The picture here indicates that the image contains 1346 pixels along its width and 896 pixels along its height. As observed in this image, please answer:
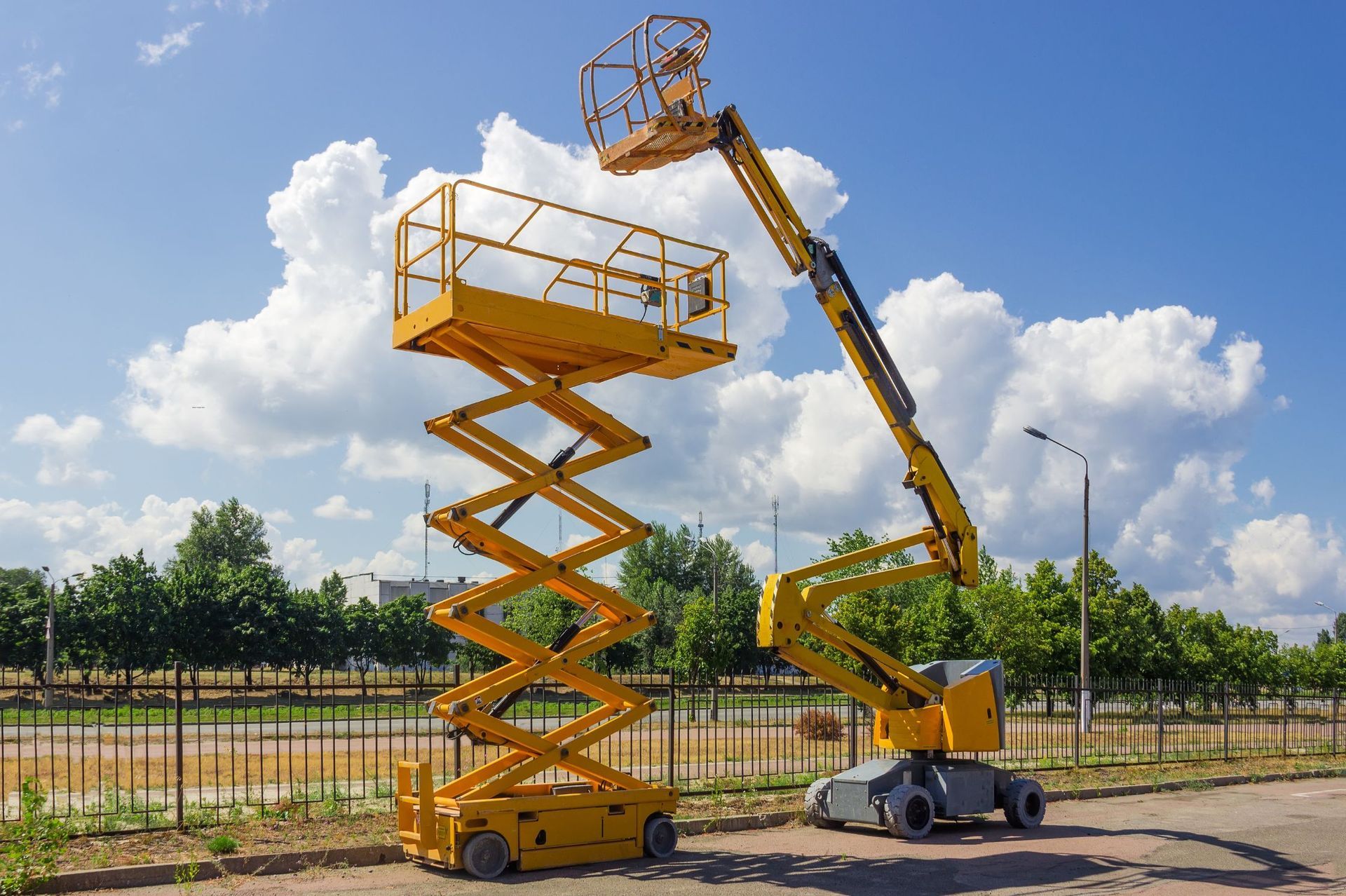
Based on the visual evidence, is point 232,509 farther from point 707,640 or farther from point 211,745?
point 211,745

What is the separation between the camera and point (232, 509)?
94375 millimetres

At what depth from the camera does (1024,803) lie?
14.8m

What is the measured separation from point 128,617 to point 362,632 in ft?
48.0

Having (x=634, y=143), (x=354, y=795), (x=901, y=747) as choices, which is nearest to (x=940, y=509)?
(x=901, y=747)

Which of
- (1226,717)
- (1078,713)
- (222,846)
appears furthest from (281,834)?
(1226,717)

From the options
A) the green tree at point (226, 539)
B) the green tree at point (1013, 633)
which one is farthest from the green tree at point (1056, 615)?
the green tree at point (226, 539)

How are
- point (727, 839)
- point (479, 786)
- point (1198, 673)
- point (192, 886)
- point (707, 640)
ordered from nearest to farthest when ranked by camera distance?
point (192, 886) < point (479, 786) < point (727, 839) < point (1198, 673) < point (707, 640)

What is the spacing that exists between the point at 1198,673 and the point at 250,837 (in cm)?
4753

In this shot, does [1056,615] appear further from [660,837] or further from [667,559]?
[667,559]

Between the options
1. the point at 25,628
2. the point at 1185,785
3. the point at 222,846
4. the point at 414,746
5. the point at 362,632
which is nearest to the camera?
the point at 222,846

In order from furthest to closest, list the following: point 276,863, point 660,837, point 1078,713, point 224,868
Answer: point 1078,713, point 660,837, point 276,863, point 224,868

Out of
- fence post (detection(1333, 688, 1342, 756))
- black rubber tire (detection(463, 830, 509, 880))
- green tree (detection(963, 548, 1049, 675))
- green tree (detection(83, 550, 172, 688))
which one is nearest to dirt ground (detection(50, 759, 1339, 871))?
black rubber tire (detection(463, 830, 509, 880))

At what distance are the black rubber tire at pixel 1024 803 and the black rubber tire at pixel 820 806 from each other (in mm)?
2183

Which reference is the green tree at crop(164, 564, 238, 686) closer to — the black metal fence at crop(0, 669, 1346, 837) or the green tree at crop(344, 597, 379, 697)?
the green tree at crop(344, 597, 379, 697)
